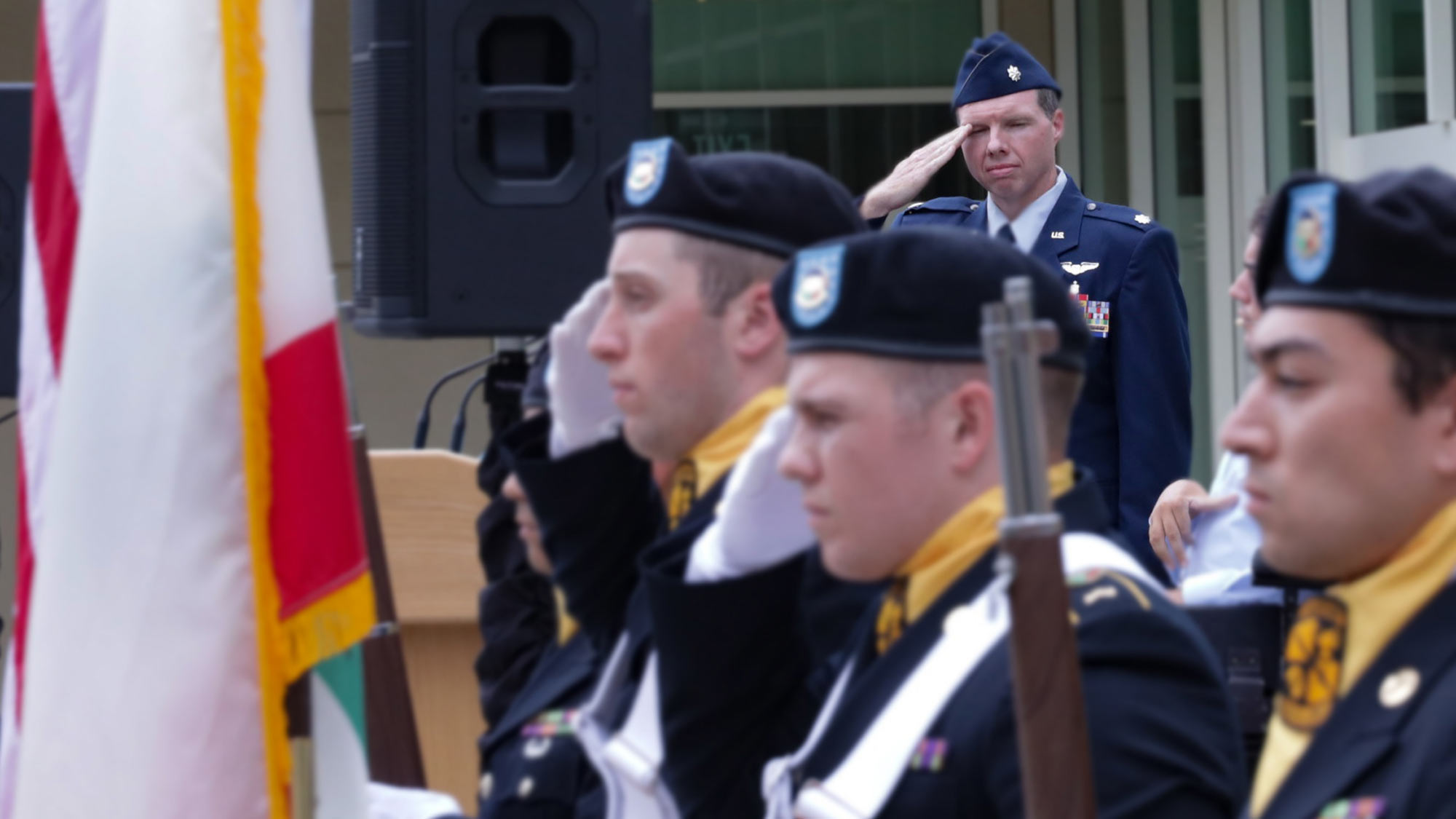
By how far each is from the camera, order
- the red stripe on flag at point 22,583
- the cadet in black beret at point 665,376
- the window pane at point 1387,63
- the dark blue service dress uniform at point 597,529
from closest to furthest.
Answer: the cadet in black beret at point 665,376 → the dark blue service dress uniform at point 597,529 → the red stripe on flag at point 22,583 → the window pane at point 1387,63

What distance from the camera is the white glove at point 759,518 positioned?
6.36ft

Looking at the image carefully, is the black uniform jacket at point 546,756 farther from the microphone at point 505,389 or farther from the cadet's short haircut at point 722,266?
the microphone at point 505,389

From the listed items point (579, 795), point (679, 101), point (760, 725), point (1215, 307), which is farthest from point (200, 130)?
point (679, 101)

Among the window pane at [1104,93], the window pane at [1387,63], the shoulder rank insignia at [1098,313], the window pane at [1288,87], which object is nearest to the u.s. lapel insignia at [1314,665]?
the shoulder rank insignia at [1098,313]

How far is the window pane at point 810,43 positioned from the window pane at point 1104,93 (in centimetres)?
54

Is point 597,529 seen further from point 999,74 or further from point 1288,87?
point 1288,87

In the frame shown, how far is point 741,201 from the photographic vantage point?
2273 mm

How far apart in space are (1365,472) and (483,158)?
1.87m

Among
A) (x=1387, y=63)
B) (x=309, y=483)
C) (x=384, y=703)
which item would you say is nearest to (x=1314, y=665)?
(x=309, y=483)

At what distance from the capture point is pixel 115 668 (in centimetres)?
244

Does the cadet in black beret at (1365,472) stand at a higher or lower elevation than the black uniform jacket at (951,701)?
higher

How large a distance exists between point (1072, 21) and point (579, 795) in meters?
7.02

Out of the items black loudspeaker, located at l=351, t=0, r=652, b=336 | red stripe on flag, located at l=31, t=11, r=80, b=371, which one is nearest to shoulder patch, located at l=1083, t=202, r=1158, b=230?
black loudspeaker, located at l=351, t=0, r=652, b=336

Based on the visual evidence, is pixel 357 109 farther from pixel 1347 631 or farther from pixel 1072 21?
pixel 1072 21
